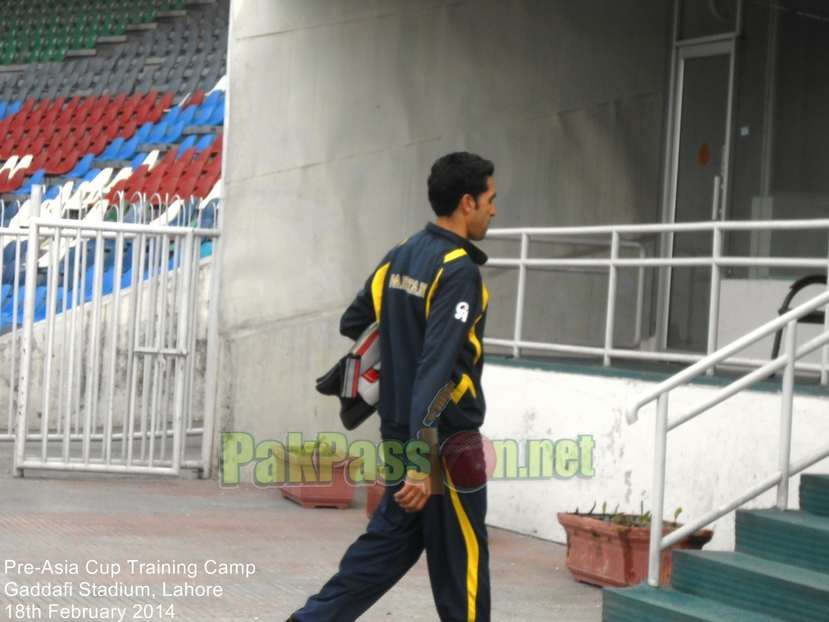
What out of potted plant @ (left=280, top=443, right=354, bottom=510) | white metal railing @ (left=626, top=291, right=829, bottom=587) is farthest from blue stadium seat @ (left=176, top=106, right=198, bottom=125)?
white metal railing @ (left=626, top=291, right=829, bottom=587)

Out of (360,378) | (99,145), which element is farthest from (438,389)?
(99,145)

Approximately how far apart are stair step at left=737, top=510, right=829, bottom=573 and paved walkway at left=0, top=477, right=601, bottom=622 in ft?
2.89

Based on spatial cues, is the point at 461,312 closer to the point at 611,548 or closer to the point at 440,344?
the point at 440,344

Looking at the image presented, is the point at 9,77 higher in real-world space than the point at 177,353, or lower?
higher

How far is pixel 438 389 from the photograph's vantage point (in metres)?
4.12

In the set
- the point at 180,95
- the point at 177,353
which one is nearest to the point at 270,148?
the point at 177,353

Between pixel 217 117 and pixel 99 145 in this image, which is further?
pixel 99 145

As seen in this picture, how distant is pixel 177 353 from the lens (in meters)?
9.64

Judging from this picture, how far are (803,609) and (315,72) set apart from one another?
21.1ft

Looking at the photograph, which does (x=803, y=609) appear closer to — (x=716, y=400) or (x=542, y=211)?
(x=716, y=400)

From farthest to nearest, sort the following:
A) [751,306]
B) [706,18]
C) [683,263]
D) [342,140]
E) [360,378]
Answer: [706,18]
[342,140]
[751,306]
[683,263]
[360,378]

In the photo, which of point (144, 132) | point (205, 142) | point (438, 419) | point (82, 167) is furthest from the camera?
point (144, 132)

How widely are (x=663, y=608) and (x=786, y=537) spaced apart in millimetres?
737

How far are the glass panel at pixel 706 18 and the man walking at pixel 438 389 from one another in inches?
298
